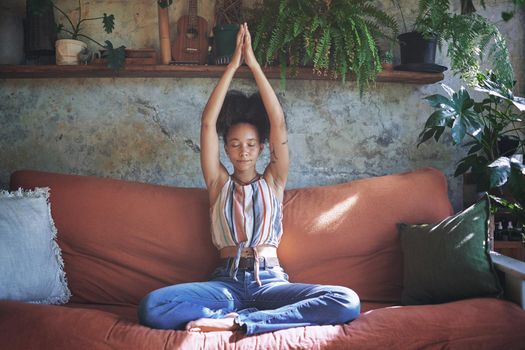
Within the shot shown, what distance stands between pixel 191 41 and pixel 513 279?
1975mm

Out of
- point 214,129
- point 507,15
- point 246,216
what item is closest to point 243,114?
point 214,129

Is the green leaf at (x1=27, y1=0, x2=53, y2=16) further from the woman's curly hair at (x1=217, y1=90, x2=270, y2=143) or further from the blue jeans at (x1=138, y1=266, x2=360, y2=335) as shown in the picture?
the blue jeans at (x1=138, y1=266, x2=360, y2=335)

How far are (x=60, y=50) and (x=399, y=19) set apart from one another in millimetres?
1932


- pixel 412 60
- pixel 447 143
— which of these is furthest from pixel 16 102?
pixel 447 143

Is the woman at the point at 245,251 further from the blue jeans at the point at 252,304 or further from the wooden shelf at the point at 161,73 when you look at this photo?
the wooden shelf at the point at 161,73

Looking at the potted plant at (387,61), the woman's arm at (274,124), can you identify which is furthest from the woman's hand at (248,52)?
the potted plant at (387,61)

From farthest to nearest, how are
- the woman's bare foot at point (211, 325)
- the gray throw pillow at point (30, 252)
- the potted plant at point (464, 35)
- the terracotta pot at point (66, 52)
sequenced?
the terracotta pot at point (66, 52), the potted plant at point (464, 35), the gray throw pillow at point (30, 252), the woman's bare foot at point (211, 325)

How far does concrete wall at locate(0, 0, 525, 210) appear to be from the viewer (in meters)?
2.82

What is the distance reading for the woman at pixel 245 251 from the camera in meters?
1.77

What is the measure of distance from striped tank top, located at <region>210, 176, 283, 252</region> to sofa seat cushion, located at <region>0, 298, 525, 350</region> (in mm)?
511

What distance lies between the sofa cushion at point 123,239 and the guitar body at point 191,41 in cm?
84

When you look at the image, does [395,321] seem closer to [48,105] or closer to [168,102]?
[168,102]

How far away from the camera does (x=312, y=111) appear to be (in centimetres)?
286

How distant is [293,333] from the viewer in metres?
1.69
